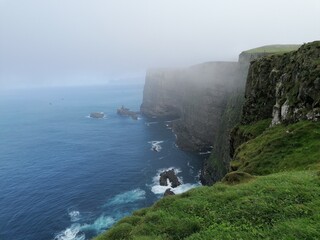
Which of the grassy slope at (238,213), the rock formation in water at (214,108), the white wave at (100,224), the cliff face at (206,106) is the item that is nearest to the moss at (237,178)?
the grassy slope at (238,213)

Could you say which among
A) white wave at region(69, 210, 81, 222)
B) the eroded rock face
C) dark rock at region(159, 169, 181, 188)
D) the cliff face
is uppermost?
the eroded rock face

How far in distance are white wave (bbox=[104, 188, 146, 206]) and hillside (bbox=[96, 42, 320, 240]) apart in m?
51.2

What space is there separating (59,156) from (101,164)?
25.0 meters

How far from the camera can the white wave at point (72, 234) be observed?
233 ft

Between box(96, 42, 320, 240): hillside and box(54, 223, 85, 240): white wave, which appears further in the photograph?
box(54, 223, 85, 240): white wave

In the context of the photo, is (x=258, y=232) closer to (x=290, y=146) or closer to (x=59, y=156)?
(x=290, y=146)

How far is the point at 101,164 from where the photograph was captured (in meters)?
120

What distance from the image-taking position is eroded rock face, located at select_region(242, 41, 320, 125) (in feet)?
145

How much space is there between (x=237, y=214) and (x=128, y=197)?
242 feet

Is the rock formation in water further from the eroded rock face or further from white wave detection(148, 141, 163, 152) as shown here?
the eroded rock face

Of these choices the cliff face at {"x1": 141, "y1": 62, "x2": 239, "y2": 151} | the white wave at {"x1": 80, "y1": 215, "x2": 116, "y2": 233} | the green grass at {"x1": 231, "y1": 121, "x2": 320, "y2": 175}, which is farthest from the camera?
the cliff face at {"x1": 141, "y1": 62, "x2": 239, "y2": 151}

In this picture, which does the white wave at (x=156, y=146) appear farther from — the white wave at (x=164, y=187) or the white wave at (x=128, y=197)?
the white wave at (x=128, y=197)

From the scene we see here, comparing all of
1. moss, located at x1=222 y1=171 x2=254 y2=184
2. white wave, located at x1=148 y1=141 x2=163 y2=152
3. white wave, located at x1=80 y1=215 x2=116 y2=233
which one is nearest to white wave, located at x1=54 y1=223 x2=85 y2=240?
white wave, located at x1=80 y1=215 x2=116 y2=233

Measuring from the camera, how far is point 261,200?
69.7 feet
